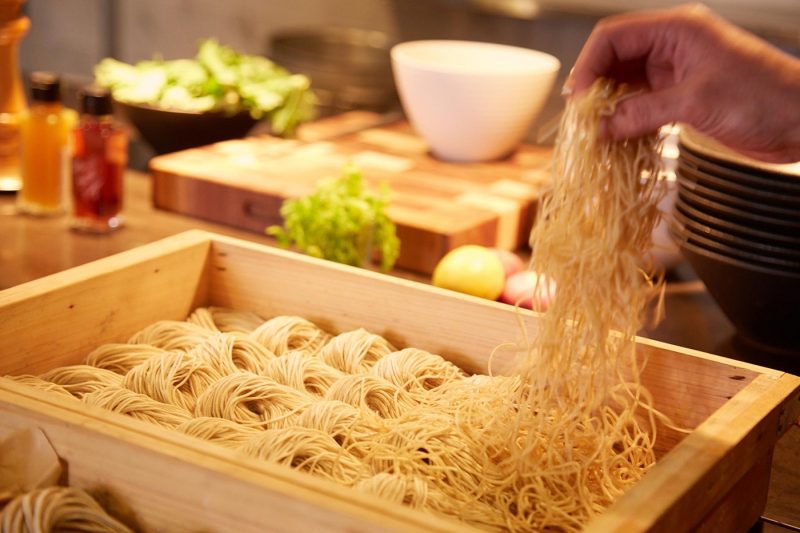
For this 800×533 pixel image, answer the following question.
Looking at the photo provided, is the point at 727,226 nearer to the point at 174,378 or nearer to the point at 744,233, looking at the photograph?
the point at 744,233

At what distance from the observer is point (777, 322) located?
157cm

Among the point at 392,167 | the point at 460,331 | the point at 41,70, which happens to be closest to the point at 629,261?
the point at 460,331

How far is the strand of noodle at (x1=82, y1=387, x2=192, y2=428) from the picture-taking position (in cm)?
116

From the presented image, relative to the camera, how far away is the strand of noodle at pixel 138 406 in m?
1.16

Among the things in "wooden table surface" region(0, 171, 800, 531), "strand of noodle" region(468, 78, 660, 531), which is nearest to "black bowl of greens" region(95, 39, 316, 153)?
"wooden table surface" region(0, 171, 800, 531)

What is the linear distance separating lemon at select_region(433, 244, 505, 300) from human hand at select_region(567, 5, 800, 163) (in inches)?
25.5

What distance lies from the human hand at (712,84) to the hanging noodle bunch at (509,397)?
6 centimetres

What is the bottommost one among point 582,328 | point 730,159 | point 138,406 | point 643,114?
point 138,406

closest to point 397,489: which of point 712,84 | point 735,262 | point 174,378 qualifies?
point 174,378

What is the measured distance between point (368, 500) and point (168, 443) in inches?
7.7

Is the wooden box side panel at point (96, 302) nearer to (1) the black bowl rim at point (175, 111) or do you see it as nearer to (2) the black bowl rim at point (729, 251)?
(2) the black bowl rim at point (729, 251)

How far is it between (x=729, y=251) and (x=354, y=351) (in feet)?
1.84

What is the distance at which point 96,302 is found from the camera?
1.37 metres

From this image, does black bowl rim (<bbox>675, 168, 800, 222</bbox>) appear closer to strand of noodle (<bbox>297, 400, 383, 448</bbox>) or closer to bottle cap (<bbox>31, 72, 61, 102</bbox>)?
strand of noodle (<bbox>297, 400, 383, 448</bbox>)
